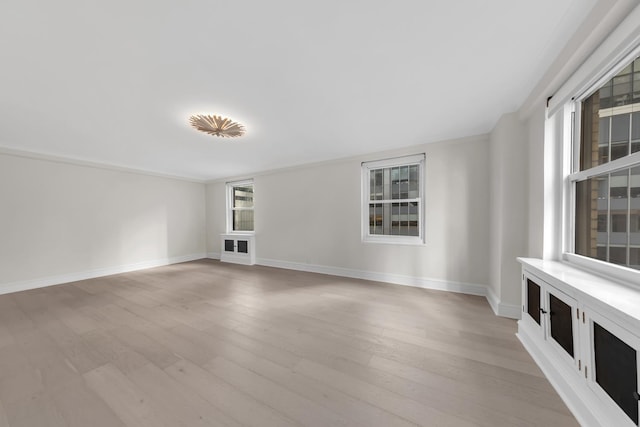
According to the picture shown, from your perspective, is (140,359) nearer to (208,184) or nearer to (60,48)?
(60,48)

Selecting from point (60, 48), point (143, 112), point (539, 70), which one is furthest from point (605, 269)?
point (143, 112)

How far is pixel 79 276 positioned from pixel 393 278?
5.79 metres

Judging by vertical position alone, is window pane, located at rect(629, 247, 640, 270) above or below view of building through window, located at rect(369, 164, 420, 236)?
below

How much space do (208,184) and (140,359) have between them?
529 centimetres

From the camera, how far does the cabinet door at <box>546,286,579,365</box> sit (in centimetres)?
127

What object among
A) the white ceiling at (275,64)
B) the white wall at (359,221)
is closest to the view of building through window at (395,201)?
the white wall at (359,221)

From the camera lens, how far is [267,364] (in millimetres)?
1604

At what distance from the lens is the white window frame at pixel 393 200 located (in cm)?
346

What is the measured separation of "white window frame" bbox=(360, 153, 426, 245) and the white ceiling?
68cm

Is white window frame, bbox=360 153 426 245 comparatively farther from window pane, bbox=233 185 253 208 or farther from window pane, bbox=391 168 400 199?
window pane, bbox=233 185 253 208

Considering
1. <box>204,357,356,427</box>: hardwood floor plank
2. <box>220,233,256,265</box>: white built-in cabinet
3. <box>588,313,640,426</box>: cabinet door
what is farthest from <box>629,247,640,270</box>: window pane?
<box>220,233,256,265</box>: white built-in cabinet

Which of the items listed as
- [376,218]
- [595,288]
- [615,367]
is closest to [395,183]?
[376,218]

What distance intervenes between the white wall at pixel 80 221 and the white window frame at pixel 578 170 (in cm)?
686

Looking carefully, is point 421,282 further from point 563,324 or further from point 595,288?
point 595,288
